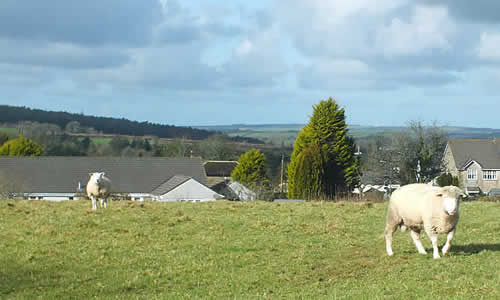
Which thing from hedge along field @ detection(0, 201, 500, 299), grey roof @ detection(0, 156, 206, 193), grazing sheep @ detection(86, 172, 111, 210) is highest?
grazing sheep @ detection(86, 172, 111, 210)

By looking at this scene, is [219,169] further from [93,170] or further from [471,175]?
[93,170]

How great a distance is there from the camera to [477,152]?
101062 millimetres

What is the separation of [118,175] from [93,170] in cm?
297

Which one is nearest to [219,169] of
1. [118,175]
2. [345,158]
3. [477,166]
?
[118,175]

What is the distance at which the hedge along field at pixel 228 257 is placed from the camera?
12.0 meters

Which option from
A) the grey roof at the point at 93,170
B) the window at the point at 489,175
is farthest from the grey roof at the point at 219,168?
the window at the point at 489,175

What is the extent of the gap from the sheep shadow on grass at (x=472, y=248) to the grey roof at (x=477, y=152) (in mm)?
87196

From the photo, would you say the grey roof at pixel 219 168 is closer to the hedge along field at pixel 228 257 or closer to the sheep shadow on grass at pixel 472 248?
the hedge along field at pixel 228 257

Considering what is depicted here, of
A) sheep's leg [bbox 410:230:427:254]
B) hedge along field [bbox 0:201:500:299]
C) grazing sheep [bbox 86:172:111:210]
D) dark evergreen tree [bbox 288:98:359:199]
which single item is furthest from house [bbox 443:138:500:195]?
sheep's leg [bbox 410:230:427:254]

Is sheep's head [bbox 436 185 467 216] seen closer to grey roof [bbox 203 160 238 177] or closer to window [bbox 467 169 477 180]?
window [bbox 467 169 477 180]

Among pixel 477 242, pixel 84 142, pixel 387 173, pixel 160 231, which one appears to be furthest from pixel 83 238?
pixel 84 142

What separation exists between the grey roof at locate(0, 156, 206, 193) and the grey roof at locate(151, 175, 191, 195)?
0.97 meters

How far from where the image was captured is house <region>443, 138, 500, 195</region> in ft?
324

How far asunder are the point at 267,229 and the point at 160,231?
3213 mm
